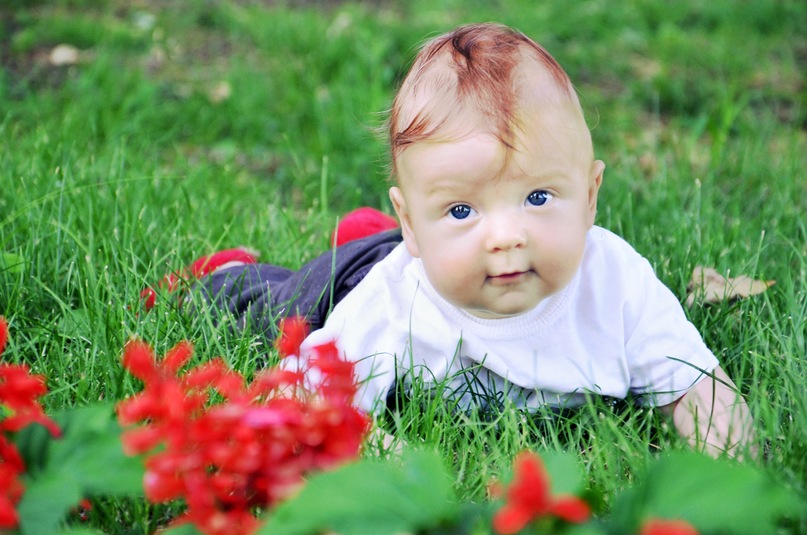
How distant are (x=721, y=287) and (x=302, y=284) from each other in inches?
41.5

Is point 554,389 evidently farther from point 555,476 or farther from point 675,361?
point 555,476

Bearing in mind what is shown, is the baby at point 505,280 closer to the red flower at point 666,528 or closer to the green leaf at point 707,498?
the green leaf at point 707,498

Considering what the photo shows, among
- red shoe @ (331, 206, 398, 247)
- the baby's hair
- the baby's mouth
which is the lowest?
red shoe @ (331, 206, 398, 247)

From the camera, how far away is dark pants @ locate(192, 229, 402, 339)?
2.16 meters

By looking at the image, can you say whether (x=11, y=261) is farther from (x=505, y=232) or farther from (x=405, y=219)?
(x=505, y=232)

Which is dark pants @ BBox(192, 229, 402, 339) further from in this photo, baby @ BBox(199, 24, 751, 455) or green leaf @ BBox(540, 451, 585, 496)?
green leaf @ BBox(540, 451, 585, 496)

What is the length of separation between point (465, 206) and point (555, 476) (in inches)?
29.4

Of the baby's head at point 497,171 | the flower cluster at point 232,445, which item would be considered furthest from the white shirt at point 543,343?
the flower cluster at point 232,445

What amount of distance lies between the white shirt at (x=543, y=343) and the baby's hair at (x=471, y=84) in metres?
0.37

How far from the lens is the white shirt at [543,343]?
1891 mm

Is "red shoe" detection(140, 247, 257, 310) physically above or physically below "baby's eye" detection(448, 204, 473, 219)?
below

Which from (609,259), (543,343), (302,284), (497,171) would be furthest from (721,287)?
(302,284)

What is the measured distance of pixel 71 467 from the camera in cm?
115

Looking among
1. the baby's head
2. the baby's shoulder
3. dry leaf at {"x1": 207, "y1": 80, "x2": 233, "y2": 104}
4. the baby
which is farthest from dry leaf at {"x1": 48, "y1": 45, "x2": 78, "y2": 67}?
the baby's shoulder
